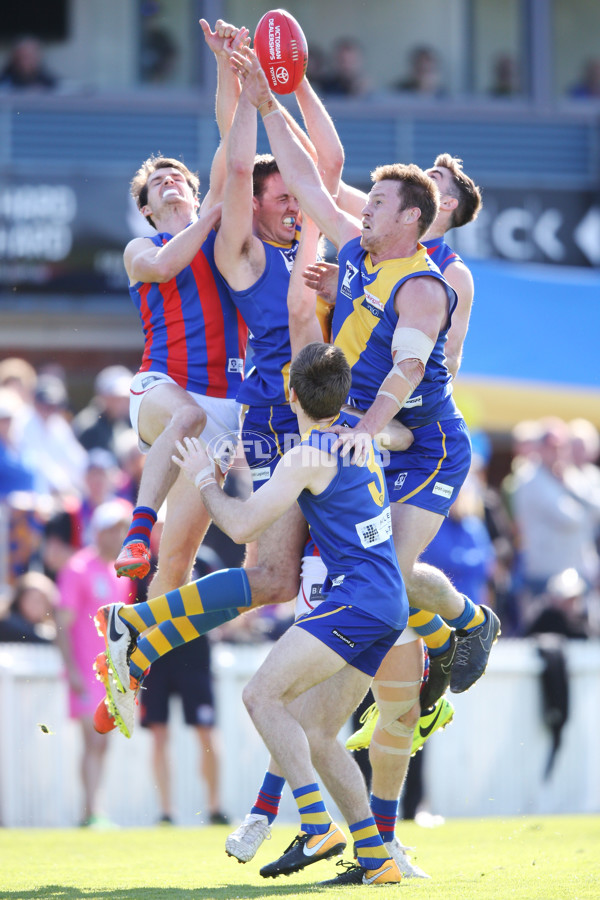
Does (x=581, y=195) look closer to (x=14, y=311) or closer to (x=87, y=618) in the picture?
(x=14, y=311)

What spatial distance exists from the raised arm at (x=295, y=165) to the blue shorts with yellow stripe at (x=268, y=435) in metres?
0.84

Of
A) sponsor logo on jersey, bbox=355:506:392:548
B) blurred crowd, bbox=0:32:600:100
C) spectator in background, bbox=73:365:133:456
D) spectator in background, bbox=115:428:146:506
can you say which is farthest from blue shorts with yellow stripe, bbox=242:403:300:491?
blurred crowd, bbox=0:32:600:100

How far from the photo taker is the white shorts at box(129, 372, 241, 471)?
6.88 metres

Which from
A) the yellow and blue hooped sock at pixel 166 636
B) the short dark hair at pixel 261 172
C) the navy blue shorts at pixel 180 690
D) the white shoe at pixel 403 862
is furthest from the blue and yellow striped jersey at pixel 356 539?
the navy blue shorts at pixel 180 690

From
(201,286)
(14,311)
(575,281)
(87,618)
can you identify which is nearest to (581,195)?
(575,281)

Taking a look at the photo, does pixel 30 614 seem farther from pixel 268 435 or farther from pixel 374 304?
pixel 374 304

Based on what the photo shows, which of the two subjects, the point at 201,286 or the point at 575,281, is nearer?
the point at 201,286

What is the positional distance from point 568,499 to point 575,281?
2.64 meters

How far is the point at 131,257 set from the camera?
22.3 feet

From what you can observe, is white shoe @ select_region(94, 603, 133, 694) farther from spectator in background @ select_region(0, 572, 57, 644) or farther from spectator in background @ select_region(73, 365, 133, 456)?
spectator in background @ select_region(73, 365, 133, 456)

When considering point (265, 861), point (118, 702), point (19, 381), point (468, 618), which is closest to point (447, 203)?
point (468, 618)

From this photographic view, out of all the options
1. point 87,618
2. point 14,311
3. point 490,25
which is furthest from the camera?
point 490,25

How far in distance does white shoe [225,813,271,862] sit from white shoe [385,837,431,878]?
67cm

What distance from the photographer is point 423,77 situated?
56.5 ft
